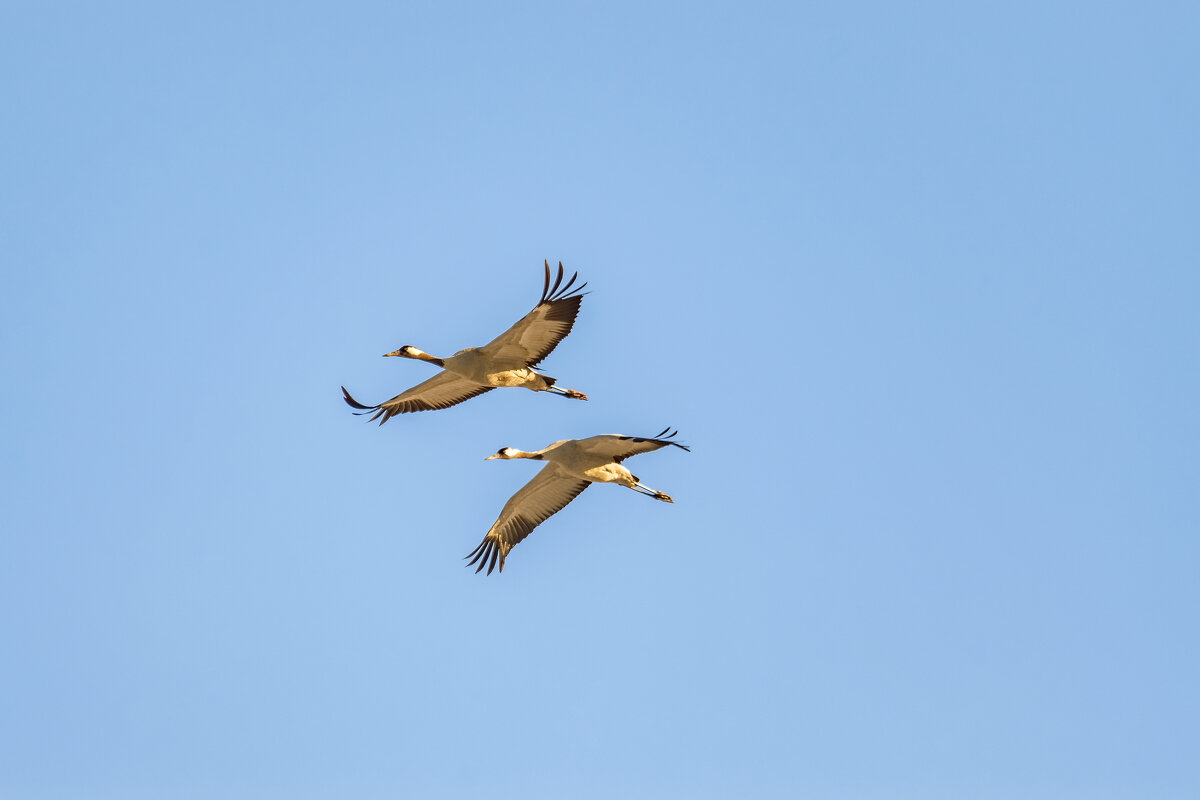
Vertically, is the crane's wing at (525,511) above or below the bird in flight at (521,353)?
below

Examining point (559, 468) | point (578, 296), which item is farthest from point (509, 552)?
point (578, 296)

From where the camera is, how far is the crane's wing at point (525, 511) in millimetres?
27109

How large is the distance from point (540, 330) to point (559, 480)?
2.65 metres

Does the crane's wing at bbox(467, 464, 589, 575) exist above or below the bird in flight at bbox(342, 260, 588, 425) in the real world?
below

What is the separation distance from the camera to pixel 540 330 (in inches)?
1021

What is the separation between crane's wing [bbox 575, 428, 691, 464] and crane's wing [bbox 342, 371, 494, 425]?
3.96 m

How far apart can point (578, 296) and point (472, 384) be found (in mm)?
3559

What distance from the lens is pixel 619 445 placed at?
2442 centimetres

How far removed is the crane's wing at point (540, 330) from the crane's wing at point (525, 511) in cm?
206

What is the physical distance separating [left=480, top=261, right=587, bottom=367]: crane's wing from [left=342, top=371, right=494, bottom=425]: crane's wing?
6.59 ft

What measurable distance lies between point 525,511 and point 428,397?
2.77m

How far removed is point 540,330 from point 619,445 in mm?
2620

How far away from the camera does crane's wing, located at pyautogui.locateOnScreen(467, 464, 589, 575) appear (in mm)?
27109

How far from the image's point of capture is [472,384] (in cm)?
2842
